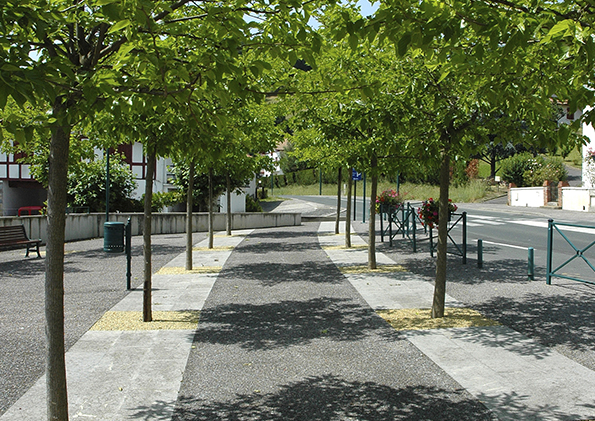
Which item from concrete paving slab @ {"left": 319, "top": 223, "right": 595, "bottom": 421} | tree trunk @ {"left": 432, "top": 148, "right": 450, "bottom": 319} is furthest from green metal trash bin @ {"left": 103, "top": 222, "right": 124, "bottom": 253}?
concrete paving slab @ {"left": 319, "top": 223, "right": 595, "bottom": 421}

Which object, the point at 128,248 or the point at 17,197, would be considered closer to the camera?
the point at 128,248

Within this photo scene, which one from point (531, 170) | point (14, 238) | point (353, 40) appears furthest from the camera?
point (531, 170)

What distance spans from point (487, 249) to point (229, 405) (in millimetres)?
12126

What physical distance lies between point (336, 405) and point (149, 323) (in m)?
3.46

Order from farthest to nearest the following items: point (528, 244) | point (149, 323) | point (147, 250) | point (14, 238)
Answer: point (528, 244), point (14, 238), point (147, 250), point (149, 323)

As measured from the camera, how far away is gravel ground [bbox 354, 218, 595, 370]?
20.7 ft

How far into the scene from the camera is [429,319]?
7242mm

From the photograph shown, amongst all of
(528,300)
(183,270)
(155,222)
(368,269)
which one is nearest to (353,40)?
(528,300)

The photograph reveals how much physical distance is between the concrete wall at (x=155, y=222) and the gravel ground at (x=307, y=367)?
10.4 metres

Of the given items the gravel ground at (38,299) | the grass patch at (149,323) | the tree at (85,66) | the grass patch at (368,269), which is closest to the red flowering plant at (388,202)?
the grass patch at (368,269)

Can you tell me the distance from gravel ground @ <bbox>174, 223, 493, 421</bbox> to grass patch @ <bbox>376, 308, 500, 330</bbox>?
0.21 metres

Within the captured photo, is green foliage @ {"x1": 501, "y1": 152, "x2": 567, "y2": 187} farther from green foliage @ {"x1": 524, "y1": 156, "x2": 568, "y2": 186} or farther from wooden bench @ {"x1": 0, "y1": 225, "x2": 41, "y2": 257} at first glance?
wooden bench @ {"x1": 0, "y1": 225, "x2": 41, "y2": 257}

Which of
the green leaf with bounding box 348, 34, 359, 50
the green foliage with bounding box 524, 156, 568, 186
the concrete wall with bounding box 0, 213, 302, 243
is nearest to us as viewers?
the green leaf with bounding box 348, 34, 359, 50

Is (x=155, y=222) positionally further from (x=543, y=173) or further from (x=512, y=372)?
(x=543, y=173)
